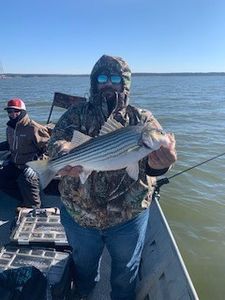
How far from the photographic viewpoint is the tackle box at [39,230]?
5.12 meters

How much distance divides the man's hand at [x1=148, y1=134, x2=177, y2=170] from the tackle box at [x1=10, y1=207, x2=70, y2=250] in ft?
7.65

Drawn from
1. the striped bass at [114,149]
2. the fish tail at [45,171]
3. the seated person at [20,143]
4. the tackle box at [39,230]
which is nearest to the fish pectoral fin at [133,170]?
the striped bass at [114,149]

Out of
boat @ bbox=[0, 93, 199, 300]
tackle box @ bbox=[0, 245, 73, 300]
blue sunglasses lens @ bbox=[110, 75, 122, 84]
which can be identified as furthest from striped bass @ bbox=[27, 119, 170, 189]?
tackle box @ bbox=[0, 245, 73, 300]

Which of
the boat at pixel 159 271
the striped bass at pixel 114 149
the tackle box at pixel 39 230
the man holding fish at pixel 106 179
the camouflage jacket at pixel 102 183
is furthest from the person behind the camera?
the tackle box at pixel 39 230

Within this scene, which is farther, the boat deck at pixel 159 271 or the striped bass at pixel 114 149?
the boat deck at pixel 159 271

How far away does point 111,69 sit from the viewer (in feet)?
11.8

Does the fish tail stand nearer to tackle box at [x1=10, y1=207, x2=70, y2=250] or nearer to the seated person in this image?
tackle box at [x1=10, y1=207, x2=70, y2=250]

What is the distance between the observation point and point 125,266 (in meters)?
3.81

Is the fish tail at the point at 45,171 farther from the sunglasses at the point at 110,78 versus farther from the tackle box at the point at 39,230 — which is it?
the tackle box at the point at 39,230

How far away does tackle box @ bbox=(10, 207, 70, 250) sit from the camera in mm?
5125

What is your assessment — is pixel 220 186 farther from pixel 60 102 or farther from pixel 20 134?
pixel 20 134

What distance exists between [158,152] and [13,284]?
2184 millimetres

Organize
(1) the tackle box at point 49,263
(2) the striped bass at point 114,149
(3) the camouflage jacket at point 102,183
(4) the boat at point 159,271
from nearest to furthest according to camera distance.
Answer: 1. (2) the striped bass at point 114,149
2. (3) the camouflage jacket at point 102,183
3. (4) the boat at point 159,271
4. (1) the tackle box at point 49,263

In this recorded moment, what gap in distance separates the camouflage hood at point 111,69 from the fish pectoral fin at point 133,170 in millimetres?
733
